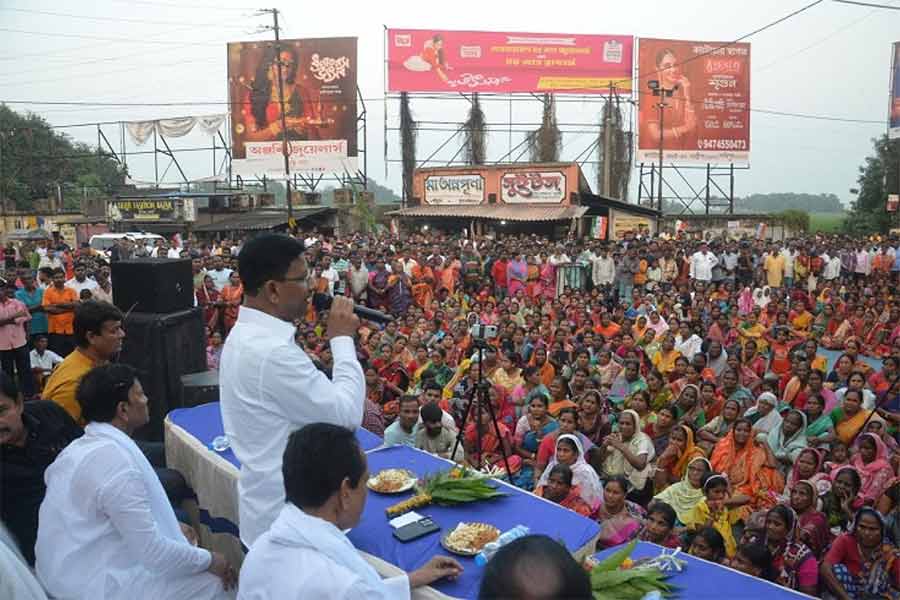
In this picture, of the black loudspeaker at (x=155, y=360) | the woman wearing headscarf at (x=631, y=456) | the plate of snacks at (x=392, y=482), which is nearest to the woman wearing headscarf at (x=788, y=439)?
the woman wearing headscarf at (x=631, y=456)

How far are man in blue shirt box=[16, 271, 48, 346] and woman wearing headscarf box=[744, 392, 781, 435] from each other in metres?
7.07

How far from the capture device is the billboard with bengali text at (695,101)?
2448 centimetres

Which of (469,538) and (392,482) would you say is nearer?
(469,538)

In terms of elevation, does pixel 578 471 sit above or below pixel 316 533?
below

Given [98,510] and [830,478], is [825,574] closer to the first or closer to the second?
[830,478]

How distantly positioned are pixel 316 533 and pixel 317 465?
14 cm

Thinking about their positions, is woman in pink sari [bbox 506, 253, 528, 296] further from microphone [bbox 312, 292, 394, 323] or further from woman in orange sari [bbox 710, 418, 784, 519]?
microphone [bbox 312, 292, 394, 323]

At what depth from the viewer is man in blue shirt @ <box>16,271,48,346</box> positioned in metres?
7.27

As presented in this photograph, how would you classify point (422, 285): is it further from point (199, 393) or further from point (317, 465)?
point (317, 465)

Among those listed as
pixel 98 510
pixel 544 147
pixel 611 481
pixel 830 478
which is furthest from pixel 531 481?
pixel 544 147

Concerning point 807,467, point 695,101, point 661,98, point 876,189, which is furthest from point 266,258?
point 876,189

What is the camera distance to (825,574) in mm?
3402

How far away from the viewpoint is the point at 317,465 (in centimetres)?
145

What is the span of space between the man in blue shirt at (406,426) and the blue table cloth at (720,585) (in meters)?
2.66
